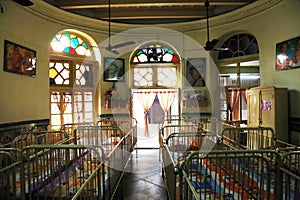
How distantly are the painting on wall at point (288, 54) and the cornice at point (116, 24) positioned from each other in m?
1.10

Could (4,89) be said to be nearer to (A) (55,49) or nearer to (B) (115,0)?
(A) (55,49)

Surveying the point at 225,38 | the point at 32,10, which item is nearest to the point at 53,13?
the point at 32,10

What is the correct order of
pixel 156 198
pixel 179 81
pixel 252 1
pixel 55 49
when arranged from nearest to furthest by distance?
1. pixel 156 198
2. pixel 252 1
3. pixel 55 49
4. pixel 179 81

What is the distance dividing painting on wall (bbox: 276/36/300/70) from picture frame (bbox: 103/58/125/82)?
4.68m

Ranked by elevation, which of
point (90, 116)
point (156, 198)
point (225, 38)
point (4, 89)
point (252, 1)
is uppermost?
point (252, 1)

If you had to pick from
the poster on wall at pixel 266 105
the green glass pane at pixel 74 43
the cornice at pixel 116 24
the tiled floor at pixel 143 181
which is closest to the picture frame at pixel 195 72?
the cornice at pixel 116 24

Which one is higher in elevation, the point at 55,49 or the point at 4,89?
the point at 55,49

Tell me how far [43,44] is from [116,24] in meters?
2.63

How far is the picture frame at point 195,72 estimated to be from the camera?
8031 millimetres

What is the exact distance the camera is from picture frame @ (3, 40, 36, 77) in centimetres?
494

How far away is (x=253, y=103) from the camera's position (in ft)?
19.2

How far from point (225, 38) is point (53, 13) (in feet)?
16.7

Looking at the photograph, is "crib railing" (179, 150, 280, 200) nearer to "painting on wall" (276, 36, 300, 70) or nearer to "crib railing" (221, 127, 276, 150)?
"crib railing" (221, 127, 276, 150)

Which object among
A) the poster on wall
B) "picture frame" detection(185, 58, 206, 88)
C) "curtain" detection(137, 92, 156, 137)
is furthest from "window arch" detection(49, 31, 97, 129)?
the poster on wall
